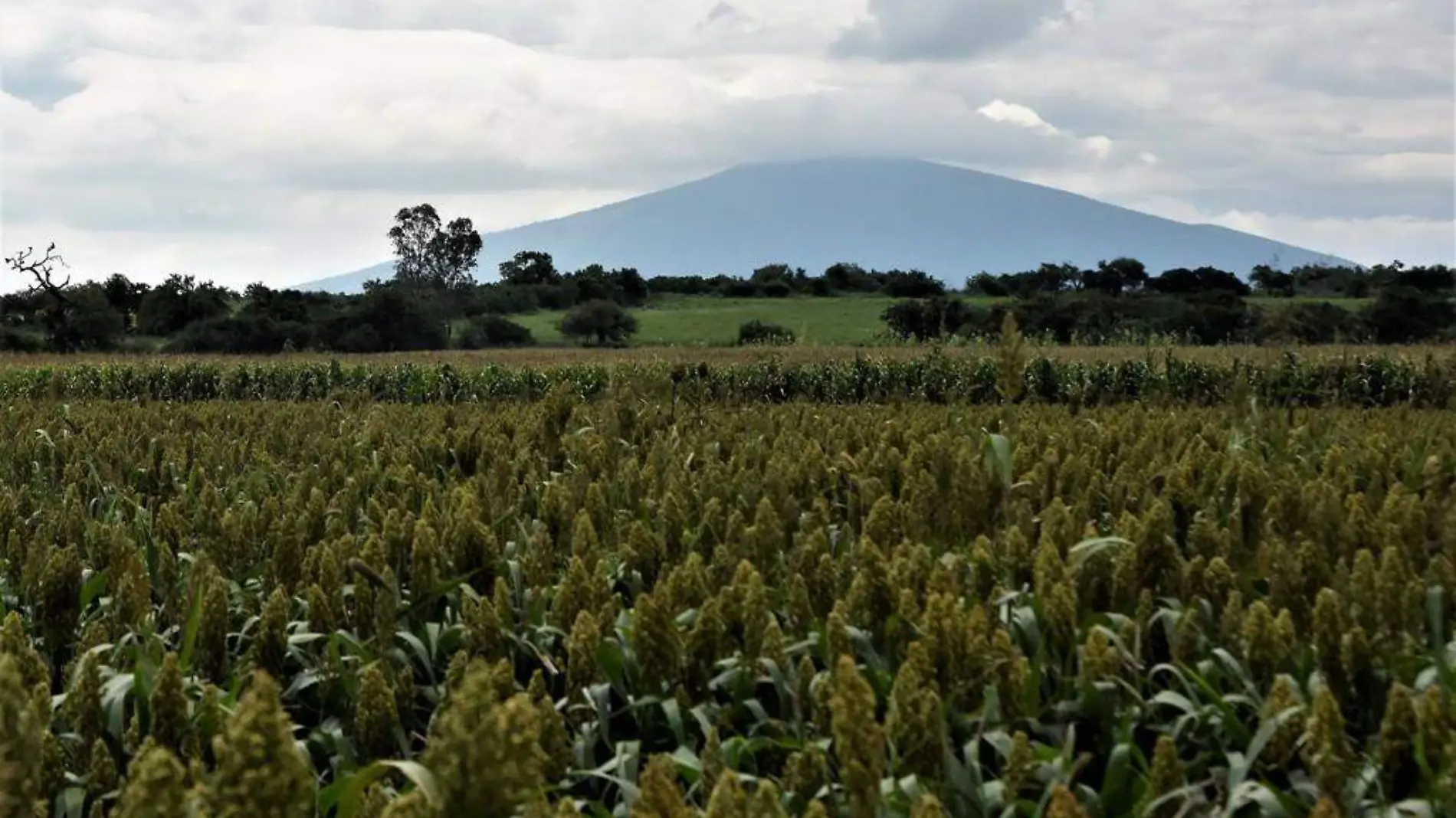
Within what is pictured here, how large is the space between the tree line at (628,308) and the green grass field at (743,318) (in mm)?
1031

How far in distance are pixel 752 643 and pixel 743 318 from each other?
53.9m

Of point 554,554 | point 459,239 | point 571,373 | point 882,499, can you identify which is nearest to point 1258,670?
point 882,499

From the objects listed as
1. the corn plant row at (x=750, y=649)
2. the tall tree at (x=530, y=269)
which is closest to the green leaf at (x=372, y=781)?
the corn plant row at (x=750, y=649)

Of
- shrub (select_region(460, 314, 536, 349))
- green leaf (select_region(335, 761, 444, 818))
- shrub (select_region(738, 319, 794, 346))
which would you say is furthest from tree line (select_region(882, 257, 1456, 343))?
green leaf (select_region(335, 761, 444, 818))

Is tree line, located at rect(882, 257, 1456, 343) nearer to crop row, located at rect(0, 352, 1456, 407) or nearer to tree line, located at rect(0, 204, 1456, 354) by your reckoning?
tree line, located at rect(0, 204, 1456, 354)

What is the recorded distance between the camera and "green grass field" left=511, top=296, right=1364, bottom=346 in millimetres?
51281

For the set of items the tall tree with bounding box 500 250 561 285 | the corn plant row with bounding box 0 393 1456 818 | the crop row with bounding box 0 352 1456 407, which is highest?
the tall tree with bounding box 500 250 561 285

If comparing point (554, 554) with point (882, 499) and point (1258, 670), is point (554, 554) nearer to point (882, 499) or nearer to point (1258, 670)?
point (882, 499)

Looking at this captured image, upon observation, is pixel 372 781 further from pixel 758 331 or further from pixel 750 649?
pixel 758 331

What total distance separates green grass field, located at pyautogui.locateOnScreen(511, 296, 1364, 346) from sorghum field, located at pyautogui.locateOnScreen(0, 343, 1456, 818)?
39726mm

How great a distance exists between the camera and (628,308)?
6444 cm

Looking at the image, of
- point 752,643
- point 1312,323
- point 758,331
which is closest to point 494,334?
point 758,331

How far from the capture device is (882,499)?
4191 mm

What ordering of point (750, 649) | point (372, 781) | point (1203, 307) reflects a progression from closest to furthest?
point (372, 781) < point (750, 649) < point (1203, 307)
